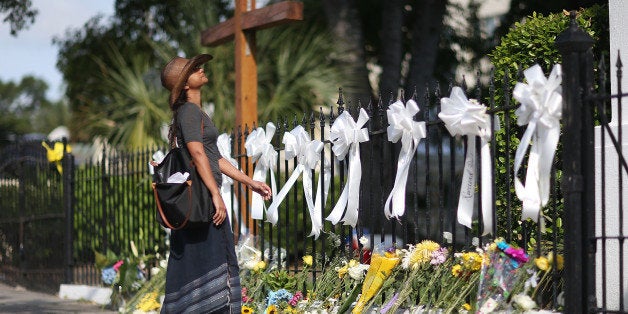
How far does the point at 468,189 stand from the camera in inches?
227

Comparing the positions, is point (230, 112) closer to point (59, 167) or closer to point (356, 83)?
point (356, 83)

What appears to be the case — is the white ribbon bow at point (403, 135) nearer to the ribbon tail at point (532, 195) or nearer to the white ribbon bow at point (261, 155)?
the ribbon tail at point (532, 195)

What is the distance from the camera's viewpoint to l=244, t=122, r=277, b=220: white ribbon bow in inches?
300

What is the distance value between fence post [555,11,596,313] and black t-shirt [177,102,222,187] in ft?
6.65

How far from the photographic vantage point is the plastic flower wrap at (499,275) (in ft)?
17.1

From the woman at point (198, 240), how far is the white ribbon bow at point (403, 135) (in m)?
1.13

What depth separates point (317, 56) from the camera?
14.5 m

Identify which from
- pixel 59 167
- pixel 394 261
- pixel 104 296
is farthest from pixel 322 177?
pixel 59 167

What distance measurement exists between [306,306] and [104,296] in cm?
408

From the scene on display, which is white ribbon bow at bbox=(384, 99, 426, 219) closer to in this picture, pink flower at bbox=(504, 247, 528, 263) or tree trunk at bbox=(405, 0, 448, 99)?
pink flower at bbox=(504, 247, 528, 263)

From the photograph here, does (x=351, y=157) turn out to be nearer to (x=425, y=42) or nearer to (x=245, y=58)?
(x=245, y=58)

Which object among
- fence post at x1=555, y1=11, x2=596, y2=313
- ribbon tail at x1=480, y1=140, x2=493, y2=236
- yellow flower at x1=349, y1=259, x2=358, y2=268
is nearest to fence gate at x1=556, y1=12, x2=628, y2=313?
fence post at x1=555, y1=11, x2=596, y2=313

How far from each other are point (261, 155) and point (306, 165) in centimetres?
66

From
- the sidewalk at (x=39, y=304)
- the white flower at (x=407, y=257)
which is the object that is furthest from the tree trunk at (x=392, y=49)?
the white flower at (x=407, y=257)
